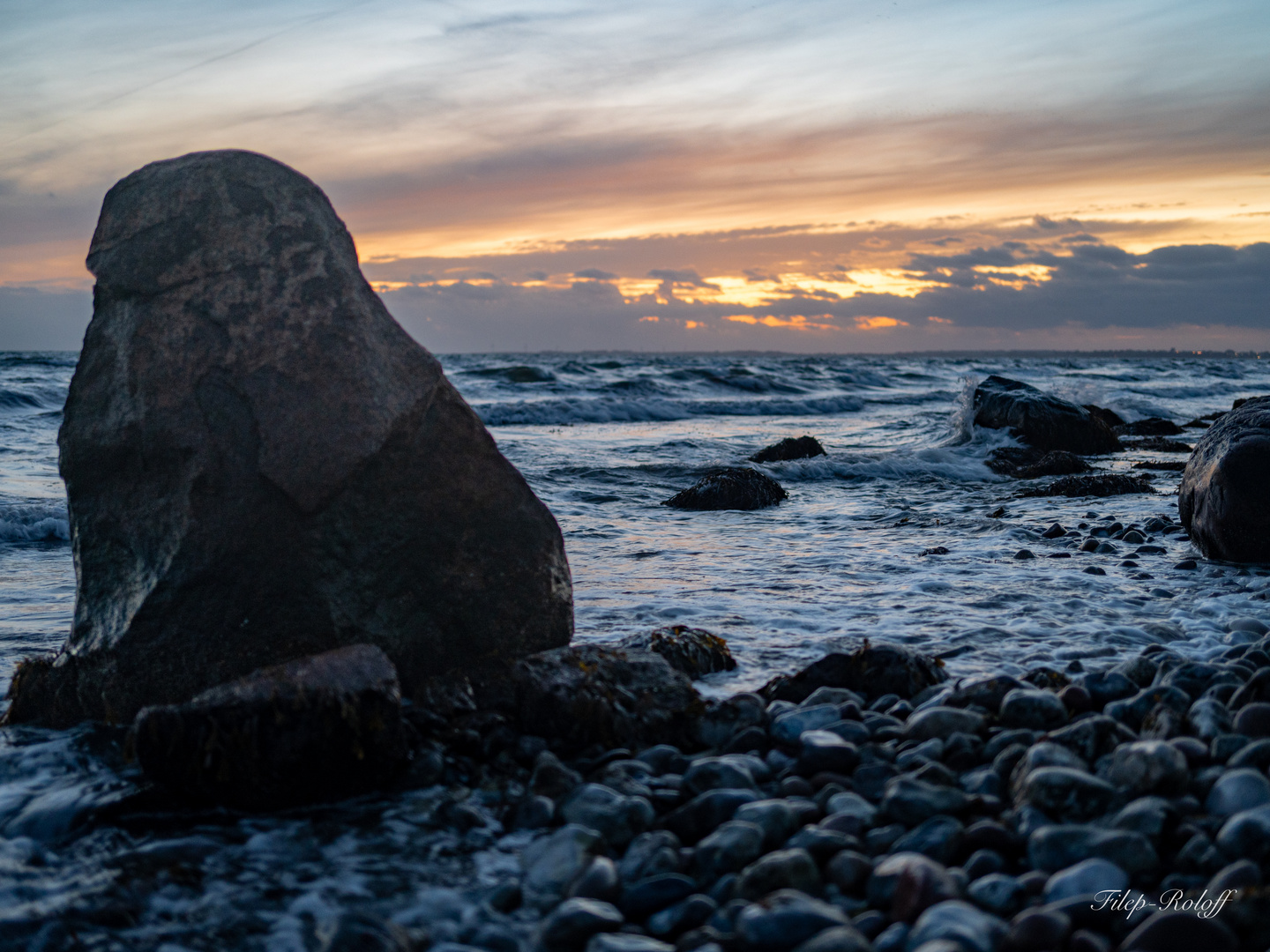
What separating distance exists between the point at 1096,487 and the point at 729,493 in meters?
3.68

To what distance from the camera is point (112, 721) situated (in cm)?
322

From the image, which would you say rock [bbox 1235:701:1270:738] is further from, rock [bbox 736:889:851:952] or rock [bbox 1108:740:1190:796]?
rock [bbox 736:889:851:952]

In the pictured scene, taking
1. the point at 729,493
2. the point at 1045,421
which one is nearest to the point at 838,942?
the point at 729,493

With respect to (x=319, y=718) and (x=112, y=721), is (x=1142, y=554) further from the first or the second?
(x=112, y=721)

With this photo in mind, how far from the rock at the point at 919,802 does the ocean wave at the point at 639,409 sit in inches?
639

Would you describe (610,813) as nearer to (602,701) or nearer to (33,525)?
(602,701)

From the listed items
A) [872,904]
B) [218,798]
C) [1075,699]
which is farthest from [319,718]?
[1075,699]

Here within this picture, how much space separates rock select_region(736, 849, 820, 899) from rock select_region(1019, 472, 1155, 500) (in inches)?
298

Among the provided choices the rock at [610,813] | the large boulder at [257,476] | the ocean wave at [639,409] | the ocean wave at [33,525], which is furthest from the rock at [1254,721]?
the ocean wave at [639,409]

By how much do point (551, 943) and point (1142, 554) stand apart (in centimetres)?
522

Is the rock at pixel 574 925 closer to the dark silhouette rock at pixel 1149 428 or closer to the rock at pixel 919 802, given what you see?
the rock at pixel 919 802

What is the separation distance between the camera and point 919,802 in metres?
2.37

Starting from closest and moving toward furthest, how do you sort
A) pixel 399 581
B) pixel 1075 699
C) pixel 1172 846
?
pixel 1172 846
pixel 1075 699
pixel 399 581

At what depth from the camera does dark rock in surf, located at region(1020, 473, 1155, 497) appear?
8742mm
